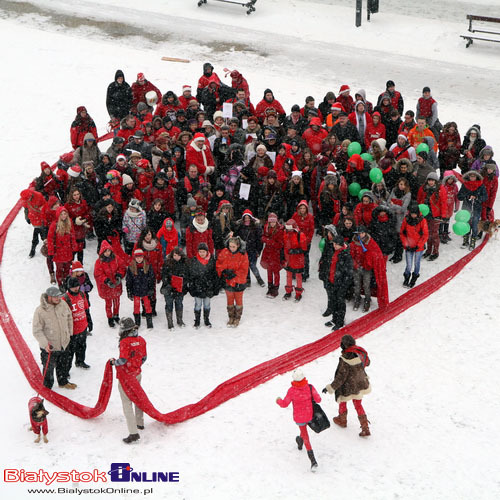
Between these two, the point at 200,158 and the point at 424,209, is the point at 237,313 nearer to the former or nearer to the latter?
the point at 200,158

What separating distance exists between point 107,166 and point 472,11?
53.7 feet

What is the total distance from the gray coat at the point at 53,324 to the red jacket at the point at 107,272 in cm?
137

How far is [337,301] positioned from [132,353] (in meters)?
3.68

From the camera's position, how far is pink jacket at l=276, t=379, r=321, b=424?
28.8 feet

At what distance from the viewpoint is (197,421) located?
386 inches

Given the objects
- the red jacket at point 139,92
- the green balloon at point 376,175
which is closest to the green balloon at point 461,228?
the green balloon at point 376,175

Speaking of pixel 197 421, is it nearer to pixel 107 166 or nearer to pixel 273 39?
pixel 107 166

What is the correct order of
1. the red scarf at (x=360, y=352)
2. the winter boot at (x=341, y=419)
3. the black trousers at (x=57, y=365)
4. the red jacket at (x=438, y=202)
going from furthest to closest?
the red jacket at (x=438, y=202), the black trousers at (x=57, y=365), the winter boot at (x=341, y=419), the red scarf at (x=360, y=352)

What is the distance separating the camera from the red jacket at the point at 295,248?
12.3 m

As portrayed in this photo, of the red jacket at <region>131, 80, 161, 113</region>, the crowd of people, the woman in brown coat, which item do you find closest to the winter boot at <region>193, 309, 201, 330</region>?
the crowd of people

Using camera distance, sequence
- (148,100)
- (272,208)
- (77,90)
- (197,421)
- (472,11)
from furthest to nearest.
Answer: (472,11) → (77,90) → (148,100) → (272,208) → (197,421)

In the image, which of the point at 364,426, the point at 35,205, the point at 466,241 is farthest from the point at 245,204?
the point at 364,426

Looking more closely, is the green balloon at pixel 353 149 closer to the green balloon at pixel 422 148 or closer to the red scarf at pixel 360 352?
the green balloon at pixel 422 148

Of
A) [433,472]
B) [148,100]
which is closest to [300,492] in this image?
[433,472]
